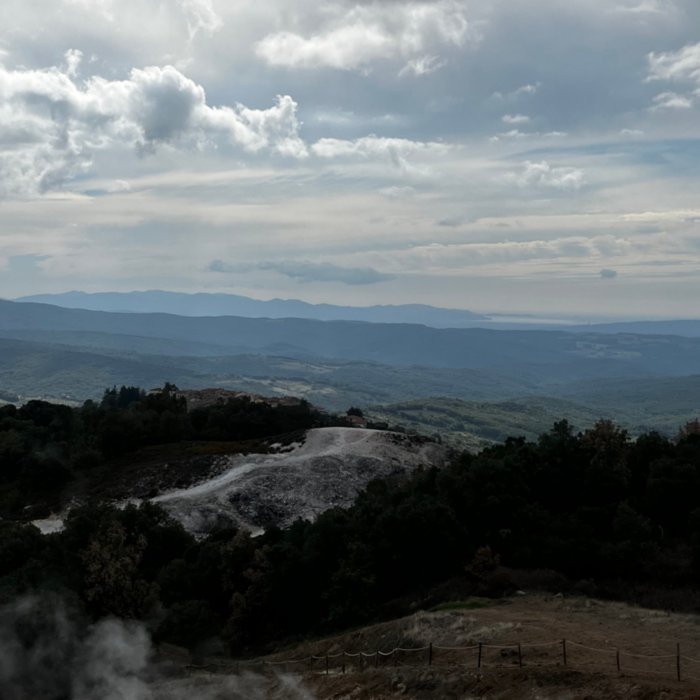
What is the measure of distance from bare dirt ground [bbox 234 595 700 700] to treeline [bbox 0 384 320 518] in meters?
49.8

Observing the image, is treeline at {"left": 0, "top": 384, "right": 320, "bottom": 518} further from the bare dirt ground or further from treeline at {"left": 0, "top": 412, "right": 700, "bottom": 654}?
the bare dirt ground

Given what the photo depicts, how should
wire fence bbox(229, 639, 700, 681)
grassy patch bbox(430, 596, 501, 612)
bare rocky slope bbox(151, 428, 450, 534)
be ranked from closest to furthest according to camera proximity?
wire fence bbox(229, 639, 700, 681)
grassy patch bbox(430, 596, 501, 612)
bare rocky slope bbox(151, 428, 450, 534)

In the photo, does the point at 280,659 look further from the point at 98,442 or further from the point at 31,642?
the point at 98,442

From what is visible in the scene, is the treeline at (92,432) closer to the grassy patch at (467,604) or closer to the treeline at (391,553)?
the treeline at (391,553)

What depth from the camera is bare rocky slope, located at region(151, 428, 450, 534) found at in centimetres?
5925

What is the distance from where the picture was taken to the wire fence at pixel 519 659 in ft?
Result: 64.3

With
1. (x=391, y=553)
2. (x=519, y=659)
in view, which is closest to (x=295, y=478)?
(x=391, y=553)

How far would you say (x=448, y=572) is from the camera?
36.0 meters

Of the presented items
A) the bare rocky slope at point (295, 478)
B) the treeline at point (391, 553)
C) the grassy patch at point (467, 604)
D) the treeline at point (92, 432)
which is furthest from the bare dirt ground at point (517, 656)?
the treeline at point (92, 432)

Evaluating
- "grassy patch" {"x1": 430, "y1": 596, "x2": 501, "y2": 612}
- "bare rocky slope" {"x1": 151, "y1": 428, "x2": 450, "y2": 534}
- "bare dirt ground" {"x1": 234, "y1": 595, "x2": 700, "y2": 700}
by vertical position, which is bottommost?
"bare rocky slope" {"x1": 151, "y1": 428, "x2": 450, "y2": 534}

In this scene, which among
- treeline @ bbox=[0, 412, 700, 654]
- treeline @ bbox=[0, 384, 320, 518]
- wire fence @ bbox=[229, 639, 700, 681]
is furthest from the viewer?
treeline @ bbox=[0, 384, 320, 518]

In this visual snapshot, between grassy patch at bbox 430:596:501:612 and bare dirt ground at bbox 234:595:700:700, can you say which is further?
grassy patch at bbox 430:596:501:612

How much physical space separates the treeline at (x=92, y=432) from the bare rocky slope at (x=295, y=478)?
519 inches

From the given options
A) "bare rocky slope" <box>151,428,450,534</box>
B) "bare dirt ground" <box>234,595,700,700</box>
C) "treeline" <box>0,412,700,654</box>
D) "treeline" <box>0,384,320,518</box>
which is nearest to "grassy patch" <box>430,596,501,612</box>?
"bare dirt ground" <box>234,595,700,700</box>
